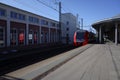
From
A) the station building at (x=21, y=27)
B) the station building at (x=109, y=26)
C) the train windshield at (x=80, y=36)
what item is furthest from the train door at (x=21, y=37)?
the station building at (x=109, y=26)

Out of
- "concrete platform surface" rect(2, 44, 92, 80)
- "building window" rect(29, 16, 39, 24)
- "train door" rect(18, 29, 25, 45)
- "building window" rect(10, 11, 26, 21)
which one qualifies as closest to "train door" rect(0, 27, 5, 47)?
"building window" rect(10, 11, 26, 21)

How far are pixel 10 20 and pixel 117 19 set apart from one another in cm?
2071

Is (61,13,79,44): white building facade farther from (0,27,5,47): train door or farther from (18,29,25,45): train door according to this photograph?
(0,27,5,47): train door

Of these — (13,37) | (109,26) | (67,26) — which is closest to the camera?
(13,37)

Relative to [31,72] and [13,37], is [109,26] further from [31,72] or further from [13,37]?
[31,72]

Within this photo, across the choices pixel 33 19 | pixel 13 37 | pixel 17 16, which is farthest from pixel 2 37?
pixel 33 19

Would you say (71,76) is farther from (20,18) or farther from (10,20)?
(20,18)

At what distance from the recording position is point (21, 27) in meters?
38.7

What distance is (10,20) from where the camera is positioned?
3453 cm

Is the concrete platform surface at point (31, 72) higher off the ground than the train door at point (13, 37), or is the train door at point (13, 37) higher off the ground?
the train door at point (13, 37)

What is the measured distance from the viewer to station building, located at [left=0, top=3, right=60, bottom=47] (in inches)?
1303

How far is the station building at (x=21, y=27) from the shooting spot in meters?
33.1

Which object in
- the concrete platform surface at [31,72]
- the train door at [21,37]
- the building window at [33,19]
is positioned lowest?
the concrete platform surface at [31,72]

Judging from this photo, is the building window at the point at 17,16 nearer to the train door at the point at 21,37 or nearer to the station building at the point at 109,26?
the train door at the point at 21,37
